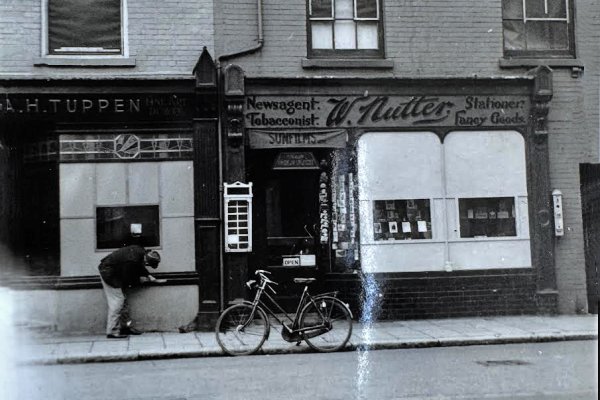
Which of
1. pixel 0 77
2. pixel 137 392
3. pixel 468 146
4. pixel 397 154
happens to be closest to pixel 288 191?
pixel 397 154

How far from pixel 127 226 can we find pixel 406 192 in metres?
5.04

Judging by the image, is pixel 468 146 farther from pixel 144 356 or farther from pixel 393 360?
pixel 144 356

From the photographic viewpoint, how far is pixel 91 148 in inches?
465

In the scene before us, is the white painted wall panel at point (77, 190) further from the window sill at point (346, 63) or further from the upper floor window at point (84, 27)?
the window sill at point (346, 63)

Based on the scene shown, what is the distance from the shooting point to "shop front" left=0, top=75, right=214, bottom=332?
456 inches

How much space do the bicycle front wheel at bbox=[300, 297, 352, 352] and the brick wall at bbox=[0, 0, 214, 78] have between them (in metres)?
4.88

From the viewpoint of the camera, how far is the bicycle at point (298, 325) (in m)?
9.66

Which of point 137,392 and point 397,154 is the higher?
point 397,154

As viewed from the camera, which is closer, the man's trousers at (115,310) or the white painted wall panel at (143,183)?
the man's trousers at (115,310)

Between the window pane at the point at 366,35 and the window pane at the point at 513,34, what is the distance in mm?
2486

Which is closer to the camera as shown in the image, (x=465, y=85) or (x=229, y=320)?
(x=229, y=320)

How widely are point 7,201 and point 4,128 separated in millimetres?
1256

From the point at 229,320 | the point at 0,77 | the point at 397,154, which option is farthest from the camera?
the point at 397,154

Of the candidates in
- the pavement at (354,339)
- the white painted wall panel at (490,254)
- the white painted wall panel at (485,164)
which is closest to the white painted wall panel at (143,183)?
the pavement at (354,339)
